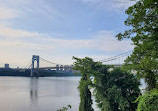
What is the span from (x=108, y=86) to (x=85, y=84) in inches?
119

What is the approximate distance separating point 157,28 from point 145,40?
2.16 ft

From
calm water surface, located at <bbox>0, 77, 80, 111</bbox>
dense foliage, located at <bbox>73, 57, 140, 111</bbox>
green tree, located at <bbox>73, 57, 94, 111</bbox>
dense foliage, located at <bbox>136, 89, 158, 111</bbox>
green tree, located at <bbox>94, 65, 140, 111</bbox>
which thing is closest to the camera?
dense foliage, located at <bbox>136, 89, 158, 111</bbox>

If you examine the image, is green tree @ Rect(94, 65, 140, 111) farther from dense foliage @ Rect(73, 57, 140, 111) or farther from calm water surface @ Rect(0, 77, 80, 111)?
calm water surface @ Rect(0, 77, 80, 111)

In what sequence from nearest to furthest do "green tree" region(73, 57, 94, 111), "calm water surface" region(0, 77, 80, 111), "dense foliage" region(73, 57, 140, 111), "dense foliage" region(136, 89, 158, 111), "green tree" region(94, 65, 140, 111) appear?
"dense foliage" region(136, 89, 158, 111), "green tree" region(94, 65, 140, 111), "dense foliage" region(73, 57, 140, 111), "green tree" region(73, 57, 94, 111), "calm water surface" region(0, 77, 80, 111)

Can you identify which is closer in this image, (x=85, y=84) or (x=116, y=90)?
(x=116, y=90)

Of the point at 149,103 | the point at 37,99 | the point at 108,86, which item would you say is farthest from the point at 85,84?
the point at 37,99

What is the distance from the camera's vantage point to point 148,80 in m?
11.7

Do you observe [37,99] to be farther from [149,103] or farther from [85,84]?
[149,103]

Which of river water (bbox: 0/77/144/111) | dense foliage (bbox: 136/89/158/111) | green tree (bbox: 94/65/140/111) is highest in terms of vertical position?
dense foliage (bbox: 136/89/158/111)

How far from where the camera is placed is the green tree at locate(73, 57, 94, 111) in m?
18.0

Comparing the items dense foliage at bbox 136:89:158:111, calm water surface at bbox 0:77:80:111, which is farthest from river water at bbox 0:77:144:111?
dense foliage at bbox 136:89:158:111

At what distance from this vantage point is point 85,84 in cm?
1853

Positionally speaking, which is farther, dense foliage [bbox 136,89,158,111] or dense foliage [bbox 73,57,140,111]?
dense foliage [bbox 73,57,140,111]

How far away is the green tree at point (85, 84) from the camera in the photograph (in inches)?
709
